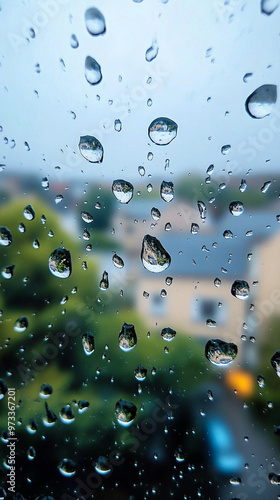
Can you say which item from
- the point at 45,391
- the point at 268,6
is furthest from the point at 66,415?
the point at 268,6

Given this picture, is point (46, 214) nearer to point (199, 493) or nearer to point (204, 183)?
point (204, 183)

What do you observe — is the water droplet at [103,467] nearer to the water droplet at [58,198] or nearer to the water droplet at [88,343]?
the water droplet at [88,343]

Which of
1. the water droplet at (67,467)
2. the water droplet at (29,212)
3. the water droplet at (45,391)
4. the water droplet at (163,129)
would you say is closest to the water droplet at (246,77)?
the water droplet at (163,129)

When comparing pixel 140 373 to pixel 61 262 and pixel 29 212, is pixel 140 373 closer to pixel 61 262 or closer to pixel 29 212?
pixel 61 262

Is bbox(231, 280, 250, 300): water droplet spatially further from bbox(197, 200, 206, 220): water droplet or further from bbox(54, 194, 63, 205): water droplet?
bbox(54, 194, 63, 205): water droplet

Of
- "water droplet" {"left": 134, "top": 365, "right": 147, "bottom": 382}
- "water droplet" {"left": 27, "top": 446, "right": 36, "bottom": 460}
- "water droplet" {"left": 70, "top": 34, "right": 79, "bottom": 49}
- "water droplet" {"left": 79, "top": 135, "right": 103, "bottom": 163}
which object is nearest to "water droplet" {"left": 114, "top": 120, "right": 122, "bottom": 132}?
"water droplet" {"left": 79, "top": 135, "right": 103, "bottom": 163}
